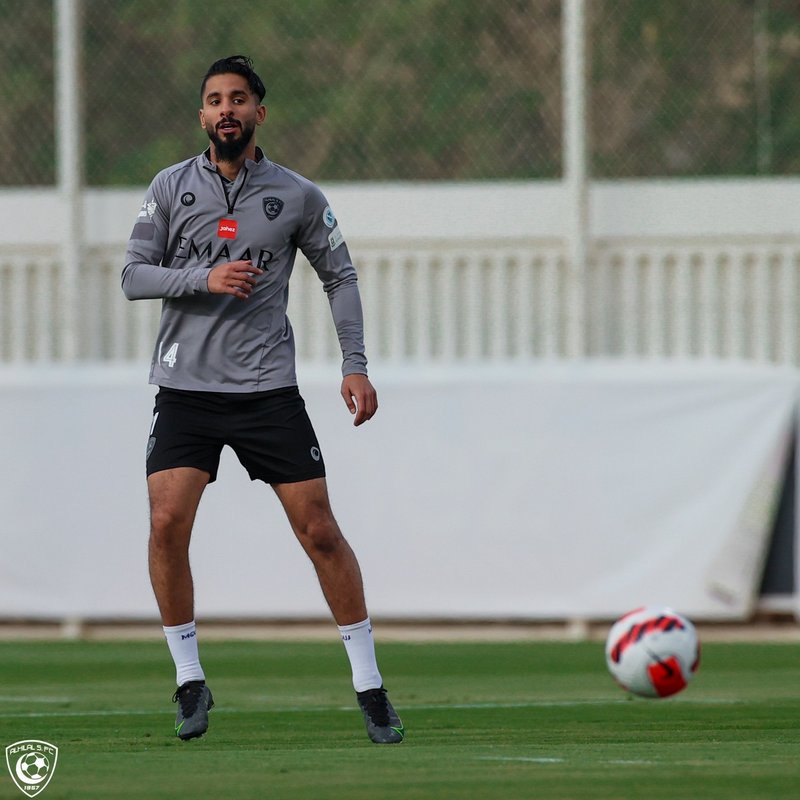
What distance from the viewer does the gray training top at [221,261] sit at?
19.7 ft

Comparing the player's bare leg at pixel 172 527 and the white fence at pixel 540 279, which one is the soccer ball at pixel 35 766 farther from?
the white fence at pixel 540 279

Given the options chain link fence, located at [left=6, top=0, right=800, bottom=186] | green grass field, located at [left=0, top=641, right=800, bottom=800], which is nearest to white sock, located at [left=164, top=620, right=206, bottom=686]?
green grass field, located at [left=0, top=641, right=800, bottom=800]

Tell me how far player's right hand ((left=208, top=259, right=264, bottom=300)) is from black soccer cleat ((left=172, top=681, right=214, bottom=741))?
4.11 ft

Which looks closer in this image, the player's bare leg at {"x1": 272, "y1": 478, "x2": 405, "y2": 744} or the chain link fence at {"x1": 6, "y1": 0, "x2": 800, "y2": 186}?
the player's bare leg at {"x1": 272, "y1": 478, "x2": 405, "y2": 744}

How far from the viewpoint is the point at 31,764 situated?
5.29m

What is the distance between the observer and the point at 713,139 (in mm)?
11156

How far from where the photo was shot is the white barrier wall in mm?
10242

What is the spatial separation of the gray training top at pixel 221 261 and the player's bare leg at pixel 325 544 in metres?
0.36

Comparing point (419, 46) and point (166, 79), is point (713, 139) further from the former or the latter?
point (166, 79)

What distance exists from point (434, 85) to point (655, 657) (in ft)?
18.8

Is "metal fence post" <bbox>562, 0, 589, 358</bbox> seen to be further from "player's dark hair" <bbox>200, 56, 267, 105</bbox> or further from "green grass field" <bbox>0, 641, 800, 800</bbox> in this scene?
"player's dark hair" <bbox>200, 56, 267, 105</bbox>

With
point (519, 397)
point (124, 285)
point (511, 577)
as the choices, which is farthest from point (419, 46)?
point (124, 285)

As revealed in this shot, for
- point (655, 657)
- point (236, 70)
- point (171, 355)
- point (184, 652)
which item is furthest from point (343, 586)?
point (236, 70)

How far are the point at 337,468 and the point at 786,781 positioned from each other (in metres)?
5.79
